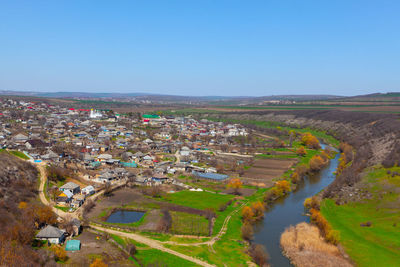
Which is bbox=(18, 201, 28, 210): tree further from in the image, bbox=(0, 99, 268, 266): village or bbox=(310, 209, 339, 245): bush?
bbox=(310, 209, 339, 245): bush

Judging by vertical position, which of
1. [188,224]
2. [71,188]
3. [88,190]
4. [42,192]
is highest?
[71,188]

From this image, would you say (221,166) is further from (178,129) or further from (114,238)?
(178,129)

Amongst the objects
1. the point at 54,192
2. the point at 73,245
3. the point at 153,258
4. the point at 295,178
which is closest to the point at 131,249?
the point at 153,258

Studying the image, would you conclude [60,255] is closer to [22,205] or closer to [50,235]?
[50,235]

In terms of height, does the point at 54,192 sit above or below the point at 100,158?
below

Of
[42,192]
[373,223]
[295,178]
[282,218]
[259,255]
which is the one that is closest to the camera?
[259,255]

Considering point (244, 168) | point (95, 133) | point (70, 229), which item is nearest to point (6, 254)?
point (70, 229)

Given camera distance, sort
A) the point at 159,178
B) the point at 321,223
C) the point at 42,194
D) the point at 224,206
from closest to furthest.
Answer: the point at 321,223, the point at 42,194, the point at 224,206, the point at 159,178
